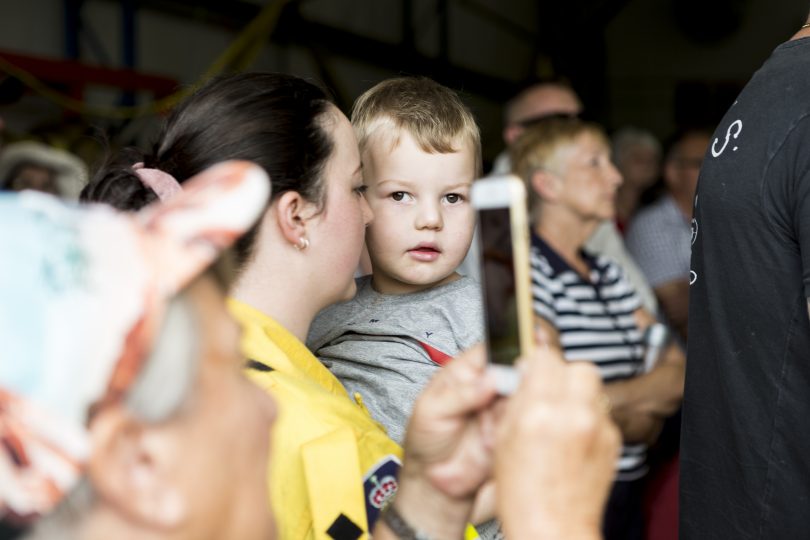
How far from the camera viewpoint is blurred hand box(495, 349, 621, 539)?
3.00 feet

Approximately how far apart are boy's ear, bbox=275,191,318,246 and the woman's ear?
0.78 meters

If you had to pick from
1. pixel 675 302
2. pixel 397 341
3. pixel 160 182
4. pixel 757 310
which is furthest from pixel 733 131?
pixel 675 302

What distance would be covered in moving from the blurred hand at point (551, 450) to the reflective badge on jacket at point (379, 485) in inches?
16.9

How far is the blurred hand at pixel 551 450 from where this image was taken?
91 cm

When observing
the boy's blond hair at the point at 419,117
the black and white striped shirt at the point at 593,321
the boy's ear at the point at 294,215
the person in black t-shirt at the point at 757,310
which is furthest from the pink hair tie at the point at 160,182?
the black and white striped shirt at the point at 593,321

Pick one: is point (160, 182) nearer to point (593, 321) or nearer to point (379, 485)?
point (379, 485)

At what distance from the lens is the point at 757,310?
1.64m

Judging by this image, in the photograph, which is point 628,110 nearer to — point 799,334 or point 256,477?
point 799,334

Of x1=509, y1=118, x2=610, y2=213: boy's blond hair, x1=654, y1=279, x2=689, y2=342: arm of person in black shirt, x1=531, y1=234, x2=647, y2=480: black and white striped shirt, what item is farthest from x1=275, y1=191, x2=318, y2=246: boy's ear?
x1=654, y1=279, x2=689, y2=342: arm of person in black shirt

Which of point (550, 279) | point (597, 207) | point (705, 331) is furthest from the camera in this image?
point (597, 207)

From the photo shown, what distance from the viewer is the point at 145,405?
2.43ft

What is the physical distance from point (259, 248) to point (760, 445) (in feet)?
2.97

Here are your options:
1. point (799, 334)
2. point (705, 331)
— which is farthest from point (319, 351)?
point (799, 334)

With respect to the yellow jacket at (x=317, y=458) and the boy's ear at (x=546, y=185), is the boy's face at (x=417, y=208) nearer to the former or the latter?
the yellow jacket at (x=317, y=458)
